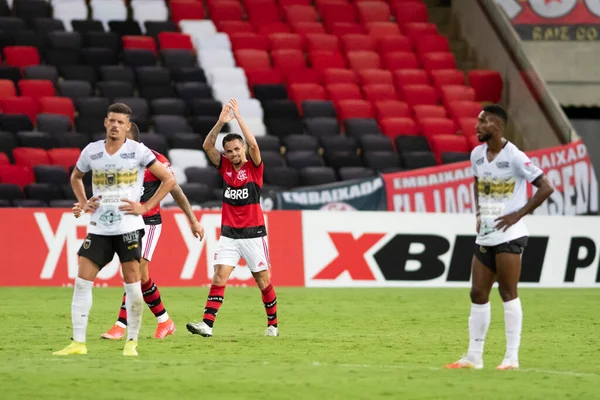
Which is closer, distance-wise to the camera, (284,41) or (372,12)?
(284,41)

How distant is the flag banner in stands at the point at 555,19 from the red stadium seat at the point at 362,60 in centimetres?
382

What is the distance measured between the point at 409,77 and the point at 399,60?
74 centimetres

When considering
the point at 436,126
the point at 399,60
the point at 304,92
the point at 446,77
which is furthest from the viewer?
the point at 399,60

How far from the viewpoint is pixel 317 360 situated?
10773 mm

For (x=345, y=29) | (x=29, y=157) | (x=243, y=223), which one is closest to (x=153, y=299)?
(x=243, y=223)

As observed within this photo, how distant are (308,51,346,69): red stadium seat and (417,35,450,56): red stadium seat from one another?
2318mm

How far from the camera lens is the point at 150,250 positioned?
13133mm

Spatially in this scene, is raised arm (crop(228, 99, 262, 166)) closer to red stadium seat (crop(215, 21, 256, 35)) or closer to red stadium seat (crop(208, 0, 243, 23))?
red stadium seat (crop(215, 21, 256, 35))

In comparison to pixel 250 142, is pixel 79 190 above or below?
above

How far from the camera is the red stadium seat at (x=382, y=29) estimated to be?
100 feet

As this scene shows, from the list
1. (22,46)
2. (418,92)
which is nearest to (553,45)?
(418,92)

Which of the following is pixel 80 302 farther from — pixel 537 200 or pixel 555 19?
pixel 555 19

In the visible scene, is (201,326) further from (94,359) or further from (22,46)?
(22,46)

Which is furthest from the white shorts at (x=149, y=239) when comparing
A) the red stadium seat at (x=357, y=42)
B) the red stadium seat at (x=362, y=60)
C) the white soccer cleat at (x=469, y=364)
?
the red stadium seat at (x=357, y=42)
